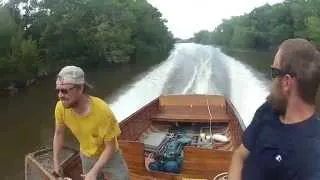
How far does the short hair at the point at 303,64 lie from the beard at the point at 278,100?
0.06m

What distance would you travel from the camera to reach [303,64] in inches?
59.7

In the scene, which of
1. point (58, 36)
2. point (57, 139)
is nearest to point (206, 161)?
point (57, 139)

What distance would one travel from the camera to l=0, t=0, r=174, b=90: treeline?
2351cm

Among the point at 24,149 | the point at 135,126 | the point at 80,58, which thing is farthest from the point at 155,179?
the point at 80,58

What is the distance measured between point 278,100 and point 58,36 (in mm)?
30868

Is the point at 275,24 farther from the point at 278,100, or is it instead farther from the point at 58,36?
the point at 278,100

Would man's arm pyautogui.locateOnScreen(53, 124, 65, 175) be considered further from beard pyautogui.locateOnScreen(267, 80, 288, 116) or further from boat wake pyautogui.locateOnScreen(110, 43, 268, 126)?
boat wake pyautogui.locateOnScreen(110, 43, 268, 126)

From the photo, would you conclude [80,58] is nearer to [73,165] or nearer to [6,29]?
[6,29]

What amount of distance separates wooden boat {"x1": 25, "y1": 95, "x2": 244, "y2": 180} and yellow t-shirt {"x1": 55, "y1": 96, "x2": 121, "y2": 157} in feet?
1.89

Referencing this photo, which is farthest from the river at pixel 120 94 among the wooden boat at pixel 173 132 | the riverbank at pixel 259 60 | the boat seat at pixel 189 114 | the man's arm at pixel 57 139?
the man's arm at pixel 57 139

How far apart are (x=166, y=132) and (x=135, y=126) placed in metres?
0.76

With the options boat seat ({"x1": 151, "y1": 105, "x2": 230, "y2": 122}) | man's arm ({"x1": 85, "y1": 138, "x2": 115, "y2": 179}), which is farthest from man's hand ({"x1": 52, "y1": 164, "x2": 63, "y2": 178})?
boat seat ({"x1": 151, "y1": 105, "x2": 230, "y2": 122})

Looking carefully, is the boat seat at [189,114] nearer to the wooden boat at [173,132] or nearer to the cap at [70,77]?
the wooden boat at [173,132]

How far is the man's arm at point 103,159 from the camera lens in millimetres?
2752
